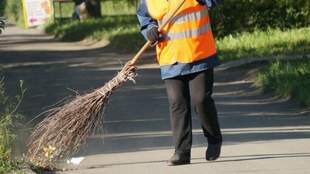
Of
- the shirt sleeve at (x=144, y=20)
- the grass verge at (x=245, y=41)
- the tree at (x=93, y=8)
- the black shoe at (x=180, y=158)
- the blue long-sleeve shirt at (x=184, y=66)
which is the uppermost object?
the shirt sleeve at (x=144, y=20)

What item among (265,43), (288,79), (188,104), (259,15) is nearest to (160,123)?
(288,79)

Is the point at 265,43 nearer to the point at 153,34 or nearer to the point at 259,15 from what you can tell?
the point at 259,15

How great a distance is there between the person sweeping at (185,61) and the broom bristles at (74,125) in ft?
1.51

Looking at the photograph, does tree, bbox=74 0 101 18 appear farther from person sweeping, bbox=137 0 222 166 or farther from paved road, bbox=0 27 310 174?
person sweeping, bbox=137 0 222 166

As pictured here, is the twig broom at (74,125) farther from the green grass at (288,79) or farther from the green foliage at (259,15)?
Result: the green foliage at (259,15)

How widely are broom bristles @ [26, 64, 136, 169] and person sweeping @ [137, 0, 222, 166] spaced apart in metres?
0.46

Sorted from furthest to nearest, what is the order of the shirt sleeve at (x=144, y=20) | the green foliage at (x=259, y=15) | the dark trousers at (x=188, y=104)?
the green foliage at (x=259, y=15) → the shirt sleeve at (x=144, y=20) → the dark trousers at (x=188, y=104)

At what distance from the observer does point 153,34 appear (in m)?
8.76

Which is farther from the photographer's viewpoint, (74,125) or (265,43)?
(265,43)

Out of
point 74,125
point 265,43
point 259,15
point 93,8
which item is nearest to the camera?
point 74,125

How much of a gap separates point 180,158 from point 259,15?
742 inches

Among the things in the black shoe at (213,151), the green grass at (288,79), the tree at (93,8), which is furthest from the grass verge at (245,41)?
the black shoe at (213,151)

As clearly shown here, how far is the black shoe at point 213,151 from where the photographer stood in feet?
29.6

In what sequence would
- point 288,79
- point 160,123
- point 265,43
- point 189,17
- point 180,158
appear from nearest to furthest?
point 189,17, point 180,158, point 160,123, point 288,79, point 265,43
